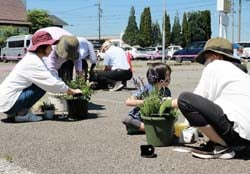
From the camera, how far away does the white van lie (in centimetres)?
4496

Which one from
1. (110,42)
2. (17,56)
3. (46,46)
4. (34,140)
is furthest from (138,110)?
(17,56)

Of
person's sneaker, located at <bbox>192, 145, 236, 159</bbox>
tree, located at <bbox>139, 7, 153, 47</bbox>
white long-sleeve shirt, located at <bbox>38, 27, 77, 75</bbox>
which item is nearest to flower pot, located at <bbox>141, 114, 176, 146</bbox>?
person's sneaker, located at <bbox>192, 145, 236, 159</bbox>

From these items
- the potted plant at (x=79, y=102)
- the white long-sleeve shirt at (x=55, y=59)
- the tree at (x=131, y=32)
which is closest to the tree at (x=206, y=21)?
the tree at (x=131, y=32)

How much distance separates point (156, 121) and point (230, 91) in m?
1.05

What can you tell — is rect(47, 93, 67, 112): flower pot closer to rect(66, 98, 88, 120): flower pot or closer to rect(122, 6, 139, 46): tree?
rect(66, 98, 88, 120): flower pot

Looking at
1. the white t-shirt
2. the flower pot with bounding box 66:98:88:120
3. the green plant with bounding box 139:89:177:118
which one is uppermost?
the white t-shirt

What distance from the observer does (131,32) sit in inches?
3853

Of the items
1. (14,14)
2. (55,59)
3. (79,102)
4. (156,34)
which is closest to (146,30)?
(156,34)

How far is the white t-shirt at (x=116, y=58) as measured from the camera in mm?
13984

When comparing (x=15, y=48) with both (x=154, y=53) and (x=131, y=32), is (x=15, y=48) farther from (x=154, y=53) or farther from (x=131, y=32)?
(x=131, y=32)

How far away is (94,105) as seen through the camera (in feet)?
36.0

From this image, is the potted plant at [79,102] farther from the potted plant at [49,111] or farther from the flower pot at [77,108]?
the potted plant at [49,111]

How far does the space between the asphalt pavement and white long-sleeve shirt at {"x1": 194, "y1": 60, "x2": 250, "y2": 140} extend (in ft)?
1.54

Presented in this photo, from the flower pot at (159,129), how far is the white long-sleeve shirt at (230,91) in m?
0.73
